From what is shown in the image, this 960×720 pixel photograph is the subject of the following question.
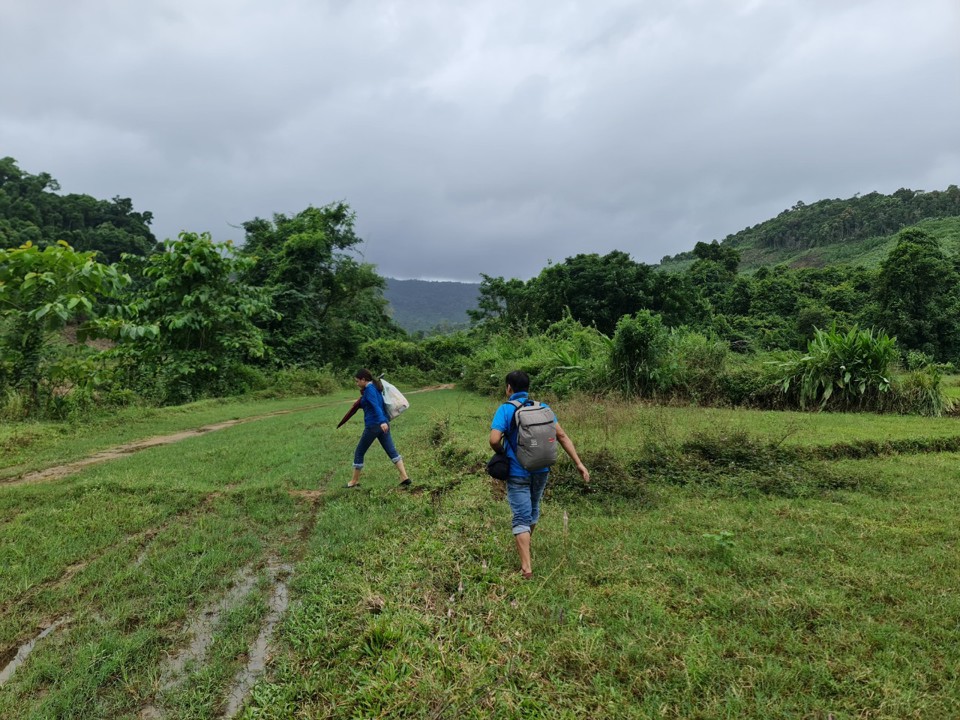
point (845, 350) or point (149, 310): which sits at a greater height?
point (149, 310)

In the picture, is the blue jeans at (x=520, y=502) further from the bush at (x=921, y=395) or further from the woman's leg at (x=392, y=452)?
the bush at (x=921, y=395)

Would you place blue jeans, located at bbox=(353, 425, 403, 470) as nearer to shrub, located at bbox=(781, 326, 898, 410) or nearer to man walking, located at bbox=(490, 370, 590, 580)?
man walking, located at bbox=(490, 370, 590, 580)

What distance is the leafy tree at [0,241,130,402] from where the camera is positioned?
8.64 meters

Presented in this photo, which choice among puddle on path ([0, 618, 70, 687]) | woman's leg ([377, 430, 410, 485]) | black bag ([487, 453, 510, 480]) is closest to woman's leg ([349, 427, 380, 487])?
woman's leg ([377, 430, 410, 485])

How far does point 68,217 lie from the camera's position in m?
44.4

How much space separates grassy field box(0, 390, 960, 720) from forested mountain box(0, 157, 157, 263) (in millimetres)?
44017

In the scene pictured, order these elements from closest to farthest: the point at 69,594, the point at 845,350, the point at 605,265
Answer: the point at 69,594 < the point at 845,350 < the point at 605,265

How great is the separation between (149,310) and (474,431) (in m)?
13.2

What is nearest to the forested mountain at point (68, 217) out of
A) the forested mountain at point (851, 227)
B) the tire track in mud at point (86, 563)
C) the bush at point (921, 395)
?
the tire track in mud at point (86, 563)

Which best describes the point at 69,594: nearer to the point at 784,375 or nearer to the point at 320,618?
the point at 320,618

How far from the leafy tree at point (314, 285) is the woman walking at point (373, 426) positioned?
18683mm

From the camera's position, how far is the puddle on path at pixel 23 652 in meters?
2.91

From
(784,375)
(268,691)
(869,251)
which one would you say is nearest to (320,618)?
Result: (268,691)

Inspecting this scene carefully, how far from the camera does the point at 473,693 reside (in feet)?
8.89
